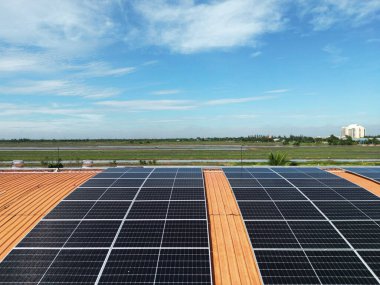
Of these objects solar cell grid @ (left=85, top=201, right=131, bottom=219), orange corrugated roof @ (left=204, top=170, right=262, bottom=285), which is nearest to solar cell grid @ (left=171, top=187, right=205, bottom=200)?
orange corrugated roof @ (left=204, top=170, right=262, bottom=285)

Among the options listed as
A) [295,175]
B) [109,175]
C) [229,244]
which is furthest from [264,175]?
[109,175]

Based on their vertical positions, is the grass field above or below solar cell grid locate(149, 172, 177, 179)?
below

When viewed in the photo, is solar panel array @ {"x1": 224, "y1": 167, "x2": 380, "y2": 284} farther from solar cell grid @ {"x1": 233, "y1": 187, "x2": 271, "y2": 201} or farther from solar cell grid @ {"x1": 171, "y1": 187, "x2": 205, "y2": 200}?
solar cell grid @ {"x1": 171, "y1": 187, "x2": 205, "y2": 200}

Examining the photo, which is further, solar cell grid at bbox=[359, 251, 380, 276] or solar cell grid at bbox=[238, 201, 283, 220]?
solar cell grid at bbox=[238, 201, 283, 220]

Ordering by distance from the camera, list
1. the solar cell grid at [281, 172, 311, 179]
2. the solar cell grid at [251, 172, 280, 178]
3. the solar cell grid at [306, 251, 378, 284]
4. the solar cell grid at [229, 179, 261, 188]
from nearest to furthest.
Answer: the solar cell grid at [306, 251, 378, 284] → the solar cell grid at [229, 179, 261, 188] → the solar cell grid at [281, 172, 311, 179] → the solar cell grid at [251, 172, 280, 178]

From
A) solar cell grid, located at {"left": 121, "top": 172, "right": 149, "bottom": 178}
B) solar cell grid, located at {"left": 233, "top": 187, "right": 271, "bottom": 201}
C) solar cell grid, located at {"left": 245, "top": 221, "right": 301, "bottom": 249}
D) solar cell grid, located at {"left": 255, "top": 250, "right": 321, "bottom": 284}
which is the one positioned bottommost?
solar cell grid, located at {"left": 255, "top": 250, "right": 321, "bottom": 284}

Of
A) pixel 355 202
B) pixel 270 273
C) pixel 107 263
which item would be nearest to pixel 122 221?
pixel 107 263

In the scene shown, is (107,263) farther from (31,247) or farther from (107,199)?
(107,199)
